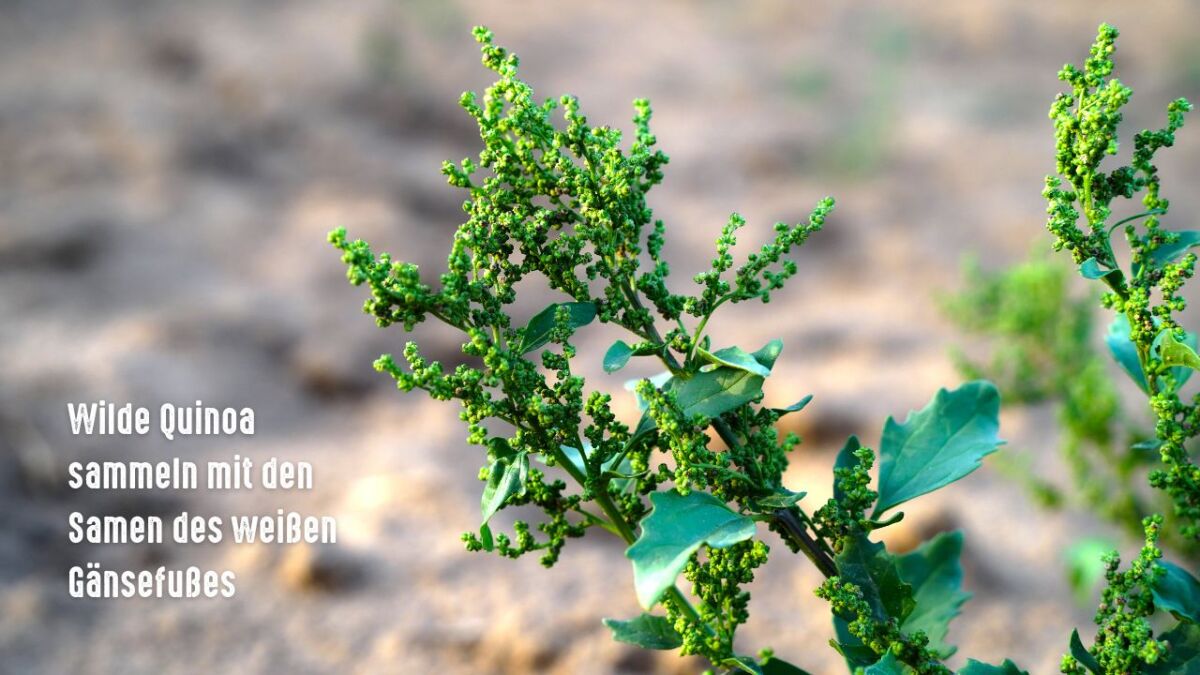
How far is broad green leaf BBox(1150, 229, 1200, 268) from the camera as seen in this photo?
4.09 ft

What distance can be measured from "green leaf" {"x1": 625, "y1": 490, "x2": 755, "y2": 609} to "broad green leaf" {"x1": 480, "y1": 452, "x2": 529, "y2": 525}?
144mm

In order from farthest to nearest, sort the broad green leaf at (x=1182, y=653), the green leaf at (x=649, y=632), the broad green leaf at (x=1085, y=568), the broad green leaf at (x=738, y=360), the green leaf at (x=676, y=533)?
the broad green leaf at (x=1085, y=568), the green leaf at (x=649, y=632), the broad green leaf at (x=1182, y=653), the broad green leaf at (x=738, y=360), the green leaf at (x=676, y=533)

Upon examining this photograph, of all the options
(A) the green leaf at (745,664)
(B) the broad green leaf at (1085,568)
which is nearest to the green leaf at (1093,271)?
(A) the green leaf at (745,664)

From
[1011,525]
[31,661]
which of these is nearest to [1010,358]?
[1011,525]

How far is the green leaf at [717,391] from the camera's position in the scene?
1.21m

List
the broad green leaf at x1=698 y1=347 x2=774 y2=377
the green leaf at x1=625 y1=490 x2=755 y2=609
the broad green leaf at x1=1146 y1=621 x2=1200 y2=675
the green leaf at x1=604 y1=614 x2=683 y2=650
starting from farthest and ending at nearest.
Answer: the green leaf at x1=604 y1=614 x2=683 y2=650 < the broad green leaf at x1=1146 y1=621 x2=1200 y2=675 < the broad green leaf at x1=698 y1=347 x2=774 y2=377 < the green leaf at x1=625 y1=490 x2=755 y2=609

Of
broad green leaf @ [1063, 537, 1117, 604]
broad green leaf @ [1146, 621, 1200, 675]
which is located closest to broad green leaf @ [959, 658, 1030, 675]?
broad green leaf @ [1146, 621, 1200, 675]

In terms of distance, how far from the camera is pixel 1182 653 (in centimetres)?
126

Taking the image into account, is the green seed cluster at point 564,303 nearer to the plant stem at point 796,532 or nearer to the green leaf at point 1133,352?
the plant stem at point 796,532

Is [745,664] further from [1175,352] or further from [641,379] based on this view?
[1175,352]

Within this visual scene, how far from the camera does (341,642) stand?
2576 mm

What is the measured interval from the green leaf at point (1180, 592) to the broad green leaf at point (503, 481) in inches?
27.0

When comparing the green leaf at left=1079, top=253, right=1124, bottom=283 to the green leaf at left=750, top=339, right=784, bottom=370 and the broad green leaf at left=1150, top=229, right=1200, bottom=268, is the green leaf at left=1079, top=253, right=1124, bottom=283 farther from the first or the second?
the green leaf at left=750, top=339, right=784, bottom=370


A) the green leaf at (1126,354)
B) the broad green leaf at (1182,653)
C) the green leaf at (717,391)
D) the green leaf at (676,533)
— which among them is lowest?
the broad green leaf at (1182,653)
